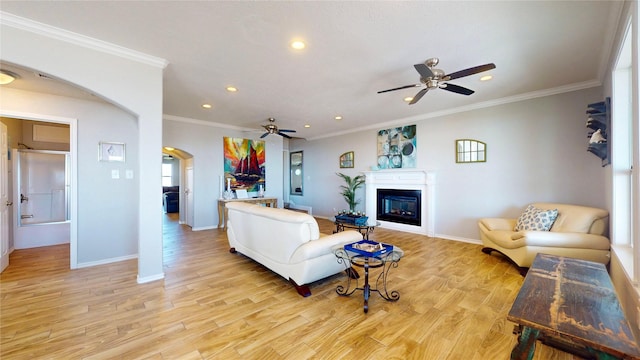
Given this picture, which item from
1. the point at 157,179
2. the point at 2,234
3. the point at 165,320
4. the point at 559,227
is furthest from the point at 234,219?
the point at 559,227

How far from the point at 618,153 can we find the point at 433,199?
2952 mm

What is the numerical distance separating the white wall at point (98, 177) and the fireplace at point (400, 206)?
515cm

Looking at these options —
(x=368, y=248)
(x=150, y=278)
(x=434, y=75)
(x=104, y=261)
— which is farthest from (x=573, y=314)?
(x=104, y=261)

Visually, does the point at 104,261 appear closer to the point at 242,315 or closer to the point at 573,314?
the point at 242,315

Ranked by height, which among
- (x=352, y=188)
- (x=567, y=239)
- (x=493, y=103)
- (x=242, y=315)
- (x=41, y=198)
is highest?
(x=493, y=103)

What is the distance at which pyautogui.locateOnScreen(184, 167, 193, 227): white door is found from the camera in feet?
21.0

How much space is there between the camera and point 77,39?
2525mm

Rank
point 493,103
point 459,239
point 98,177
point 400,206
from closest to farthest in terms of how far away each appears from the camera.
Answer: point 98,177 < point 493,103 < point 459,239 < point 400,206

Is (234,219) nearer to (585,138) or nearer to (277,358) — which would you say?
(277,358)

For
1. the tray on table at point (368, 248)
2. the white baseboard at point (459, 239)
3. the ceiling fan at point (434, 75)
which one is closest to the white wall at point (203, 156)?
the tray on table at point (368, 248)

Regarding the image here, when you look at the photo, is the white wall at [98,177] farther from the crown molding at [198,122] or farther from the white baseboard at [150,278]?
the crown molding at [198,122]

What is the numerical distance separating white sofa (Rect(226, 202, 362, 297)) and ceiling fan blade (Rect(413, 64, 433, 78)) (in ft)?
6.68

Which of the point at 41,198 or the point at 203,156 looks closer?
the point at 41,198

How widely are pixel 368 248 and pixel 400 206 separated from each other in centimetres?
383
